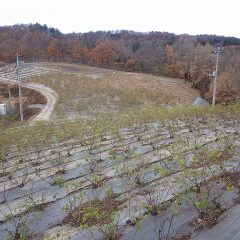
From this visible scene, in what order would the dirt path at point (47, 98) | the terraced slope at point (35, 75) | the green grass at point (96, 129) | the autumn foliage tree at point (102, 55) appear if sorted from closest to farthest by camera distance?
the green grass at point (96, 129), the dirt path at point (47, 98), the terraced slope at point (35, 75), the autumn foliage tree at point (102, 55)

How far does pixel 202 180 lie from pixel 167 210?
1270mm

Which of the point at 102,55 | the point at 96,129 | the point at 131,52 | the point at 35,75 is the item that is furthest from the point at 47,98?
the point at 131,52

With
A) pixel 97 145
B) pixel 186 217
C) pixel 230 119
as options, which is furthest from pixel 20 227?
pixel 230 119

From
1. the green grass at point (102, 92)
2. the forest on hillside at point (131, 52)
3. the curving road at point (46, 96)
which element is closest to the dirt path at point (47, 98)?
the curving road at point (46, 96)

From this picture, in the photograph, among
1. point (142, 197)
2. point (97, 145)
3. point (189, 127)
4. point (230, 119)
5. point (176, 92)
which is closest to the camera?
point (142, 197)

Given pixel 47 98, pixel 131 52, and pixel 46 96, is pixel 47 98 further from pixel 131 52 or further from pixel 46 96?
pixel 131 52

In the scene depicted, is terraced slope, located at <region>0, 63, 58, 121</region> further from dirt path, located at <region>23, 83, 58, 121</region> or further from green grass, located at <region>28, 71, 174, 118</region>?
green grass, located at <region>28, 71, 174, 118</region>

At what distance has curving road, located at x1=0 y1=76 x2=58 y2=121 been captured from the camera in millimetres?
29688

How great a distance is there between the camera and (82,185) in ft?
26.0

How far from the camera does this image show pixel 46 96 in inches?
1588

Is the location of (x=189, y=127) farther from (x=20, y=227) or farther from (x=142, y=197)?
(x=20, y=227)

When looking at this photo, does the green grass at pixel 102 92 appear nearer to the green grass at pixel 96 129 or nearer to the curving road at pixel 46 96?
the curving road at pixel 46 96

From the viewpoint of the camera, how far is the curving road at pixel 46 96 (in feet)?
97.4

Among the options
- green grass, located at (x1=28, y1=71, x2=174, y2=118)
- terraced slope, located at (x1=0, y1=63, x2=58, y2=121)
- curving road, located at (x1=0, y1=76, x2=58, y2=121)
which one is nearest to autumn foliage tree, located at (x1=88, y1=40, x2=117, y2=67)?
green grass, located at (x1=28, y1=71, x2=174, y2=118)
